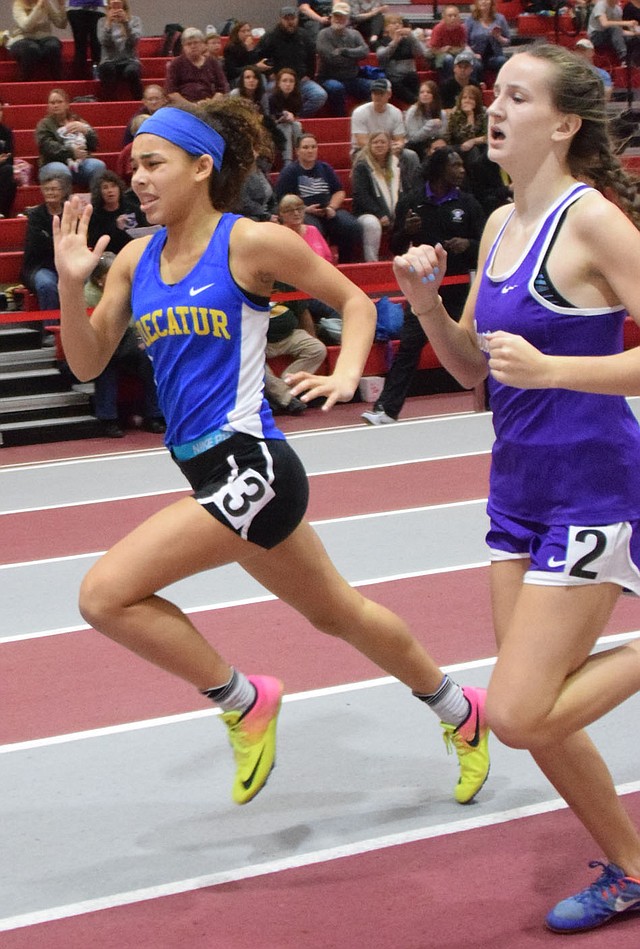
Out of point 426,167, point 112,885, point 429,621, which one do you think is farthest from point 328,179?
point 112,885

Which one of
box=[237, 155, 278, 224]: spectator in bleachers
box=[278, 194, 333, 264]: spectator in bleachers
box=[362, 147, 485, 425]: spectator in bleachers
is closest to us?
box=[278, 194, 333, 264]: spectator in bleachers

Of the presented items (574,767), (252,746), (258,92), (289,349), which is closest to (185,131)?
(252,746)

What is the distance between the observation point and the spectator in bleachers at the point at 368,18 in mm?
16516

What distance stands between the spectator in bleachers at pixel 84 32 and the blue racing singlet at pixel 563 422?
1271 centimetres

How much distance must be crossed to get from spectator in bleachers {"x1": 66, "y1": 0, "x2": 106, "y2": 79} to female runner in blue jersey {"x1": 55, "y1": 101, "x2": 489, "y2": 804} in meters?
11.6

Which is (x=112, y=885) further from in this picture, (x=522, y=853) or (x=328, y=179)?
(x=328, y=179)

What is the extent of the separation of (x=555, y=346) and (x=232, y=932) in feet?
5.62

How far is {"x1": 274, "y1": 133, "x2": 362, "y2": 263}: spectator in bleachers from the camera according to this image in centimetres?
1242

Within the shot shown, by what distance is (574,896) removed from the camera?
Answer: 330 cm

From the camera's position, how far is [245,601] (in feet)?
19.9

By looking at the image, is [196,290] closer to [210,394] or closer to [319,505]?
[210,394]

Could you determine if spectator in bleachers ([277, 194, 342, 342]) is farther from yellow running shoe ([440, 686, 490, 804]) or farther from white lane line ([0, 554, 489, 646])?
yellow running shoe ([440, 686, 490, 804])

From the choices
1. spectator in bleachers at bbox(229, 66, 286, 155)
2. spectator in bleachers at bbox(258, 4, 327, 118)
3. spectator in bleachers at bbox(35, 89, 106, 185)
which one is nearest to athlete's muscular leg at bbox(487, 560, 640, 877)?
spectator in bleachers at bbox(35, 89, 106, 185)

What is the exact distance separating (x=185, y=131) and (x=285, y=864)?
7.00ft
